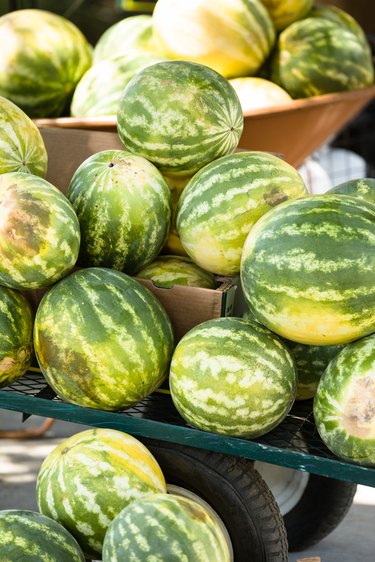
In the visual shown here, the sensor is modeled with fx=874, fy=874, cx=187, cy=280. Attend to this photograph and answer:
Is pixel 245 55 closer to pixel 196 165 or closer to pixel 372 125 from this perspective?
pixel 196 165

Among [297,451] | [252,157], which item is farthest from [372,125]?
[297,451]

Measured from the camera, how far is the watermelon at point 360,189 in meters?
2.42

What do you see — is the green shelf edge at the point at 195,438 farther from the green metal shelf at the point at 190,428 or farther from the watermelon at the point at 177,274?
the watermelon at the point at 177,274

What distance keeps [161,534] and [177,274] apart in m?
0.80

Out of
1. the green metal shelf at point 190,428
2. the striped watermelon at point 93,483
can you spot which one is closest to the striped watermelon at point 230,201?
the green metal shelf at point 190,428

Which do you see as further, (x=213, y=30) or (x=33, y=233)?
(x=213, y=30)

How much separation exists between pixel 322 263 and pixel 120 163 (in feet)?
2.19

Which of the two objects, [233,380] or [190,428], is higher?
[233,380]

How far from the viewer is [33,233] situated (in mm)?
2092

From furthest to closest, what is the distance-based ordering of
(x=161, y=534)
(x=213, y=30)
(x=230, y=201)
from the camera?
(x=213, y=30)
(x=230, y=201)
(x=161, y=534)

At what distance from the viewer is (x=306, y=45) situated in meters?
3.33

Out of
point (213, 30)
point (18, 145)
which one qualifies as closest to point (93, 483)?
point (18, 145)

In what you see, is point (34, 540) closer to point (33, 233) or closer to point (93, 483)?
point (93, 483)

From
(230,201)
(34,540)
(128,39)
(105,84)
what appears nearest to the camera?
→ (34,540)
